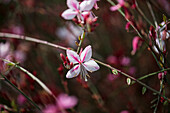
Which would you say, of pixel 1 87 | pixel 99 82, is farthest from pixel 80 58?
pixel 99 82

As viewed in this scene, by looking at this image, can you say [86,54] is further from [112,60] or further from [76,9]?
[112,60]

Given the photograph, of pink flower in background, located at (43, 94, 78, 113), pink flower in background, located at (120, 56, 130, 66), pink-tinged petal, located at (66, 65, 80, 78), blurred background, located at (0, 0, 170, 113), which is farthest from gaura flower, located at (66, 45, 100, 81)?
pink flower in background, located at (120, 56, 130, 66)

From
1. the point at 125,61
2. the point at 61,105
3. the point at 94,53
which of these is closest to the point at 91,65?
the point at 61,105

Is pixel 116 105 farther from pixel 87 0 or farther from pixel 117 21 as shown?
pixel 87 0

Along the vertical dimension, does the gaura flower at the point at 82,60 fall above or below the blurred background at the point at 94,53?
below

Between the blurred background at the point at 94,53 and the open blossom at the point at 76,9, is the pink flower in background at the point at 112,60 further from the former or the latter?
the open blossom at the point at 76,9

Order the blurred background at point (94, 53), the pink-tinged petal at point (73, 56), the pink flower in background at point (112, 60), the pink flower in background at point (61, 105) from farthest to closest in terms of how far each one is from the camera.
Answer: the pink flower in background at point (112, 60), the blurred background at point (94, 53), the pink flower in background at point (61, 105), the pink-tinged petal at point (73, 56)

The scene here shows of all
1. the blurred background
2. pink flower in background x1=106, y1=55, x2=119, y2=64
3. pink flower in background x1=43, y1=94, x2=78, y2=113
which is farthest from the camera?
pink flower in background x1=106, y1=55, x2=119, y2=64

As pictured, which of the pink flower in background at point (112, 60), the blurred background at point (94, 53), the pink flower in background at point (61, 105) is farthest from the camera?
the pink flower in background at point (112, 60)

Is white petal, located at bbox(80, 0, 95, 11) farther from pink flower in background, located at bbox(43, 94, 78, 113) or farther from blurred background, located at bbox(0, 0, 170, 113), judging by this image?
blurred background, located at bbox(0, 0, 170, 113)

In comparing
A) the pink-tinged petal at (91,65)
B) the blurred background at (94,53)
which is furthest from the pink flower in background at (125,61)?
the pink-tinged petal at (91,65)
